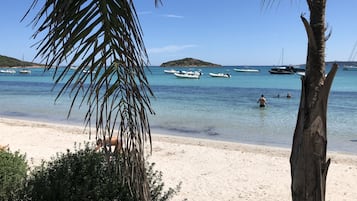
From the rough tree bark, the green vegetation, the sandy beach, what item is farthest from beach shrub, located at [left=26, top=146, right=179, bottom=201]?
the sandy beach

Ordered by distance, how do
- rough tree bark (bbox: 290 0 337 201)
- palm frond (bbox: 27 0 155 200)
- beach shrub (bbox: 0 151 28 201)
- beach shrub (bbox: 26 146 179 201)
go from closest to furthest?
palm frond (bbox: 27 0 155 200), rough tree bark (bbox: 290 0 337 201), beach shrub (bbox: 26 146 179 201), beach shrub (bbox: 0 151 28 201)

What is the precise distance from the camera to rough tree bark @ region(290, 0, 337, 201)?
8.81 feet

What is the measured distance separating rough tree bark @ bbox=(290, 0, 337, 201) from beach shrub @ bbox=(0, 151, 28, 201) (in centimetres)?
290

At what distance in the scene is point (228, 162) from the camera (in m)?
11.0

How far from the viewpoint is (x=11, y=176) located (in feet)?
15.1

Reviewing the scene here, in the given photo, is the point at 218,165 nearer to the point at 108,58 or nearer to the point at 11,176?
the point at 11,176

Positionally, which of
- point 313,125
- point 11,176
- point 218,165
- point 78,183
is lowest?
point 218,165

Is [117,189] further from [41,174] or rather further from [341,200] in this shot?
[341,200]

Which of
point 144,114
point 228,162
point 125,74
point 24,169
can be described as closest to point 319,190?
point 144,114

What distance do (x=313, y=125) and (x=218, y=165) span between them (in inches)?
317

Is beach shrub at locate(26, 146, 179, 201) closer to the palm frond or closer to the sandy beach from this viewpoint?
the palm frond

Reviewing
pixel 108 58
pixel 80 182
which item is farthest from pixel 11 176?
pixel 108 58

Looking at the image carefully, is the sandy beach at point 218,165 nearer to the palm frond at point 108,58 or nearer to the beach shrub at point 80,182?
the beach shrub at point 80,182

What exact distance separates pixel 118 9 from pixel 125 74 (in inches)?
12.0
